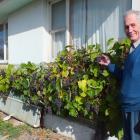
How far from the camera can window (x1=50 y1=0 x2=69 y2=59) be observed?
8.80 m

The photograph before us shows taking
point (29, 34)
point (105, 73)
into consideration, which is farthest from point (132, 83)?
point (29, 34)

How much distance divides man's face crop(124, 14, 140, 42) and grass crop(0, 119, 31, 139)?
427cm

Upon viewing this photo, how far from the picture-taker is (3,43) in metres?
13.8

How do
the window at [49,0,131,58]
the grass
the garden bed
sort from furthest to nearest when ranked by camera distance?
the garden bed → the grass → the window at [49,0,131,58]

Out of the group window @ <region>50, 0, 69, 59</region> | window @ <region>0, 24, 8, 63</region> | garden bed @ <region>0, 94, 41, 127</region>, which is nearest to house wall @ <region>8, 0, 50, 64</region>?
window @ <region>50, 0, 69, 59</region>

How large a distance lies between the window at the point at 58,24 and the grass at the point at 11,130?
83.4 inches

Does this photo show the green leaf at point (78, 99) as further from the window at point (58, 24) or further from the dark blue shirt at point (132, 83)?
the window at point (58, 24)

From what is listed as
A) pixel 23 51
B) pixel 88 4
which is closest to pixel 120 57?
pixel 88 4

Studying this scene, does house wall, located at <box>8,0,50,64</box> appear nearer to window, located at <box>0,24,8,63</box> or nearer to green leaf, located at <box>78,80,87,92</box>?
window, located at <box>0,24,8,63</box>

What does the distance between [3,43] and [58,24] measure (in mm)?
5030

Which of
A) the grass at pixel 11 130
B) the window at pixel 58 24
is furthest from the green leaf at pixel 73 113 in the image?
the window at pixel 58 24

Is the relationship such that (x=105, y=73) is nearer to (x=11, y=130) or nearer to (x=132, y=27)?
(x=132, y=27)

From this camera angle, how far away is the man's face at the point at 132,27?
4035 millimetres

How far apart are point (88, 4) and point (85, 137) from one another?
9.31 ft
